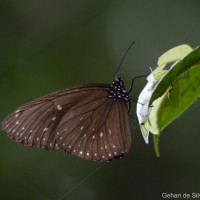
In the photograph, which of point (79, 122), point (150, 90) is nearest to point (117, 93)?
point (79, 122)

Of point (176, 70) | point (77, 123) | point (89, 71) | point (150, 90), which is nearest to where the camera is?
point (176, 70)

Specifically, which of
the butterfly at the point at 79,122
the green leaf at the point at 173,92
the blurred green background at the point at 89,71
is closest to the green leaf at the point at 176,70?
the green leaf at the point at 173,92

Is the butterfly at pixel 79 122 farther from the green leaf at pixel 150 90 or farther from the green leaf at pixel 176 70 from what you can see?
the green leaf at pixel 176 70

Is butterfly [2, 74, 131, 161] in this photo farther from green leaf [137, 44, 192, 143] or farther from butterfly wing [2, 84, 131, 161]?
green leaf [137, 44, 192, 143]

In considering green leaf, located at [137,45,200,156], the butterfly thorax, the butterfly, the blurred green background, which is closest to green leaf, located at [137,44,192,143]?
green leaf, located at [137,45,200,156]

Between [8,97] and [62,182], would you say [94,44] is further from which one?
[62,182]

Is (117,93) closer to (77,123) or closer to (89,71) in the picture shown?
(77,123)
